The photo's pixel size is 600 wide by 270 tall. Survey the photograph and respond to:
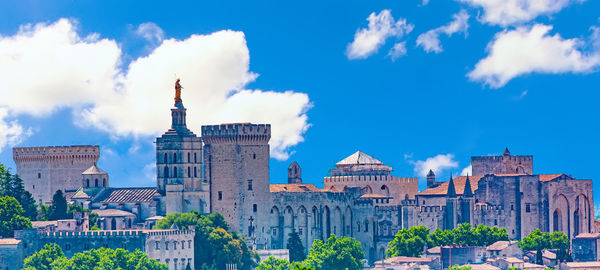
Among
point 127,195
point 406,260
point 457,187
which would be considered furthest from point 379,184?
point 127,195

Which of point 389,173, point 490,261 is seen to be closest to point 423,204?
point 389,173

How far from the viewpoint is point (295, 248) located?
537ft

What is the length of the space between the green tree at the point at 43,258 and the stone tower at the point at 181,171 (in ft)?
62.8

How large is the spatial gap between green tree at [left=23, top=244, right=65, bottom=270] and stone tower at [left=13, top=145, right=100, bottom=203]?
106 ft

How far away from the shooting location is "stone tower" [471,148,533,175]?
197 metres

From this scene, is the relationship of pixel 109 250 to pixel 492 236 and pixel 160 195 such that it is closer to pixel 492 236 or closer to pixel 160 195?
pixel 160 195

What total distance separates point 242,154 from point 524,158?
47.1 meters

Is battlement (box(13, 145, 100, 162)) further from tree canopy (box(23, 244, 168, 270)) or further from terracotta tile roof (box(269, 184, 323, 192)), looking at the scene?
tree canopy (box(23, 244, 168, 270))

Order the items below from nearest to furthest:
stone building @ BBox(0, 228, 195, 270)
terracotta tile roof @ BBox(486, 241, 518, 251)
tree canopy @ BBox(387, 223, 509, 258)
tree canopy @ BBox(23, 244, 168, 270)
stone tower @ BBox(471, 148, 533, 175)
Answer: tree canopy @ BBox(23, 244, 168, 270), stone building @ BBox(0, 228, 195, 270), terracotta tile roof @ BBox(486, 241, 518, 251), tree canopy @ BBox(387, 223, 509, 258), stone tower @ BBox(471, 148, 533, 175)

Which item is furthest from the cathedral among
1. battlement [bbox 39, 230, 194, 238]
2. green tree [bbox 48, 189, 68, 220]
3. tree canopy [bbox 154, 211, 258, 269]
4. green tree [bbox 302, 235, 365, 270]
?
battlement [bbox 39, 230, 194, 238]

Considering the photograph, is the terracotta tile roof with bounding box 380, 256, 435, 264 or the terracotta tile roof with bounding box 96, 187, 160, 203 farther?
the terracotta tile roof with bounding box 96, 187, 160, 203

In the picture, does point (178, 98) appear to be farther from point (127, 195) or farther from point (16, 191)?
point (16, 191)

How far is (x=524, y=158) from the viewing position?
655ft

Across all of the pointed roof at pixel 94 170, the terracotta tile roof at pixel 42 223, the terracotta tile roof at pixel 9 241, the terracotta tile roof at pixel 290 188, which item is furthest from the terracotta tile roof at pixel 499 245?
the terracotta tile roof at pixel 9 241
